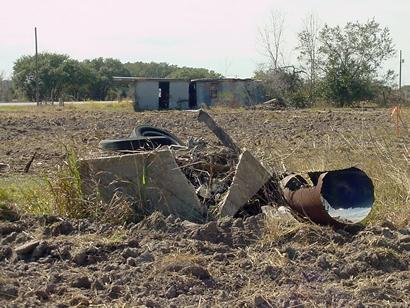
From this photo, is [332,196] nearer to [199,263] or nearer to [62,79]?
[199,263]

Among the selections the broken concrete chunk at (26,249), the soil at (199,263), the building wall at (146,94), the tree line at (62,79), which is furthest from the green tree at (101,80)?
the broken concrete chunk at (26,249)

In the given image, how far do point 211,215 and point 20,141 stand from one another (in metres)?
13.3

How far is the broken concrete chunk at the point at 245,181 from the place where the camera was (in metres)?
7.38

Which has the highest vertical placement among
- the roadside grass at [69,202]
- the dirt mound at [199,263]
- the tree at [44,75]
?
the tree at [44,75]

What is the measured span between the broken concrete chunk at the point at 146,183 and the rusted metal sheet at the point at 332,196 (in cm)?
96

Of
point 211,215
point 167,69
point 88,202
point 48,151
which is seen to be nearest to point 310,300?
point 211,215

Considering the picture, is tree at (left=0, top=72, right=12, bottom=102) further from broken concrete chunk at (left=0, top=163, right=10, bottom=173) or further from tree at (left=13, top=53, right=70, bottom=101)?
broken concrete chunk at (left=0, top=163, right=10, bottom=173)

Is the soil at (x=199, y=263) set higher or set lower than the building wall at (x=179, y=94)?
lower

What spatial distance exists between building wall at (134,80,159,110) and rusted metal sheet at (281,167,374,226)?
135 feet

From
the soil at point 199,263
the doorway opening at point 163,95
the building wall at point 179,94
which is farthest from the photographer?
the building wall at point 179,94

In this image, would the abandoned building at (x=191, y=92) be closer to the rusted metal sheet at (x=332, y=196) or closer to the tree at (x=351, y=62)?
the tree at (x=351, y=62)

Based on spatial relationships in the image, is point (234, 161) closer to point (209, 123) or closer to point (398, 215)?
point (209, 123)

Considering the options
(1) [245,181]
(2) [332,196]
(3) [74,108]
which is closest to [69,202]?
(1) [245,181]

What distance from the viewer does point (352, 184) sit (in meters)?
7.61
